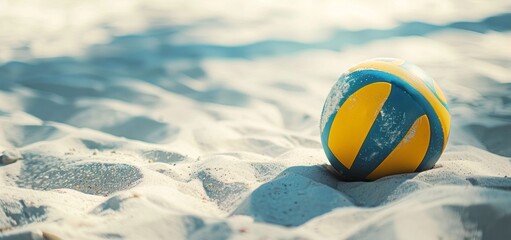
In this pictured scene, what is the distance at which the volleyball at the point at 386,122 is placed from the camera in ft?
9.01

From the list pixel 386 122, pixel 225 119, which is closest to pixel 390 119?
pixel 386 122

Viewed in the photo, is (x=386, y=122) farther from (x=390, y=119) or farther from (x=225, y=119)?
(x=225, y=119)

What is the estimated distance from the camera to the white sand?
7.36ft

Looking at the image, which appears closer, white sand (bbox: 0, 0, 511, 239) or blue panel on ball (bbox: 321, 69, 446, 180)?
white sand (bbox: 0, 0, 511, 239)

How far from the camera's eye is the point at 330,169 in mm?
3143

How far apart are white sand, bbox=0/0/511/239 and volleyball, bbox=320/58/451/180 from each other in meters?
0.10

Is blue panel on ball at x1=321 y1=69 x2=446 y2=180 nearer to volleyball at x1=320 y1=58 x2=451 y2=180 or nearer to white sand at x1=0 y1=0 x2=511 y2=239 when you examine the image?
volleyball at x1=320 y1=58 x2=451 y2=180

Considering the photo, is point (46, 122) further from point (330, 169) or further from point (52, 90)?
point (330, 169)

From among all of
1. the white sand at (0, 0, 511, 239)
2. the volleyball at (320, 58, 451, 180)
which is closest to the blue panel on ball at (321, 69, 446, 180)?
the volleyball at (320, 58, 451, 180)

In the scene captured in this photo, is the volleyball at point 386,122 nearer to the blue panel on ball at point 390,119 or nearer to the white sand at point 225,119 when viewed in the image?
the blue panel on ball at point 390,119

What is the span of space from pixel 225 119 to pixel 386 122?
8.02ft

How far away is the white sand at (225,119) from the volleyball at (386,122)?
0.33ft

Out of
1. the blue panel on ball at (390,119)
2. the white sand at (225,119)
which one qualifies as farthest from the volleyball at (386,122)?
the white sand at (225,119)

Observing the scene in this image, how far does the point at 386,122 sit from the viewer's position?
2.74m
